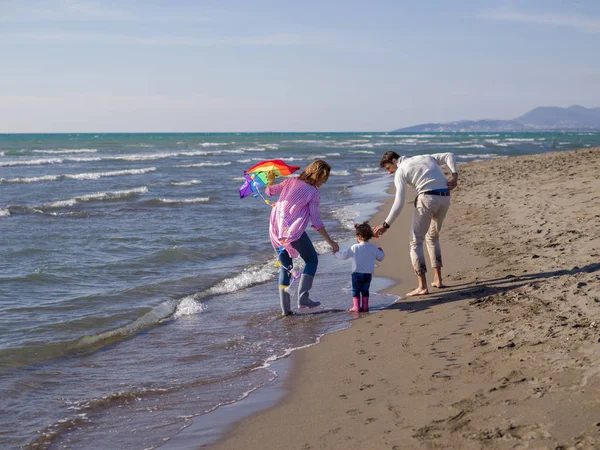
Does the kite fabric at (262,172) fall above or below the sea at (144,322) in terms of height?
above

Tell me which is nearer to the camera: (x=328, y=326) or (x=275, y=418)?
(x=275, y=418)

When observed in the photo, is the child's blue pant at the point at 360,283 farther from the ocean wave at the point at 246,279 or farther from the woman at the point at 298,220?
the ocean wave at the point at 246,279

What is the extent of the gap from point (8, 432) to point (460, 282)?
4.94m

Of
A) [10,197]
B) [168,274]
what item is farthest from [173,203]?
[168,274]

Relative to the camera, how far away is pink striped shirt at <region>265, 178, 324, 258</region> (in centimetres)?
696

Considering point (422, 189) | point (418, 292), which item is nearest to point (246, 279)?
point (418, 292)

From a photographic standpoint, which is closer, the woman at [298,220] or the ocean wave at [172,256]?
the woman at [298,220]

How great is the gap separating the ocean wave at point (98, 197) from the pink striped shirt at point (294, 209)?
1302cm

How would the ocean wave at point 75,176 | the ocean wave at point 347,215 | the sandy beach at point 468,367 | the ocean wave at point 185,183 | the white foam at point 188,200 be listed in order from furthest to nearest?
1. the ocean wave at point 75,176
2. the ocean wave at point 185,183
3. the white foam at point 188,200
4. the ocean wave at point 347,215
5. the sandy beach at point 468,367

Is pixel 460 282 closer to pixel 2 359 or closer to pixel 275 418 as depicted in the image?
pixel 275 418

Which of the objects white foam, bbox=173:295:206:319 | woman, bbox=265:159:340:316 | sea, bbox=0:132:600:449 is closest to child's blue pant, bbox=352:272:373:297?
sea, bbox=0:132:600:449

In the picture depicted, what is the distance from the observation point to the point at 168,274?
9609 millimetres

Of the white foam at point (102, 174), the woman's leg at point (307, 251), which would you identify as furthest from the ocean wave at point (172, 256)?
the white foam at point (102, 174)

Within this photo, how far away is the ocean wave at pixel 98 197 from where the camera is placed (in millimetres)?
18936
